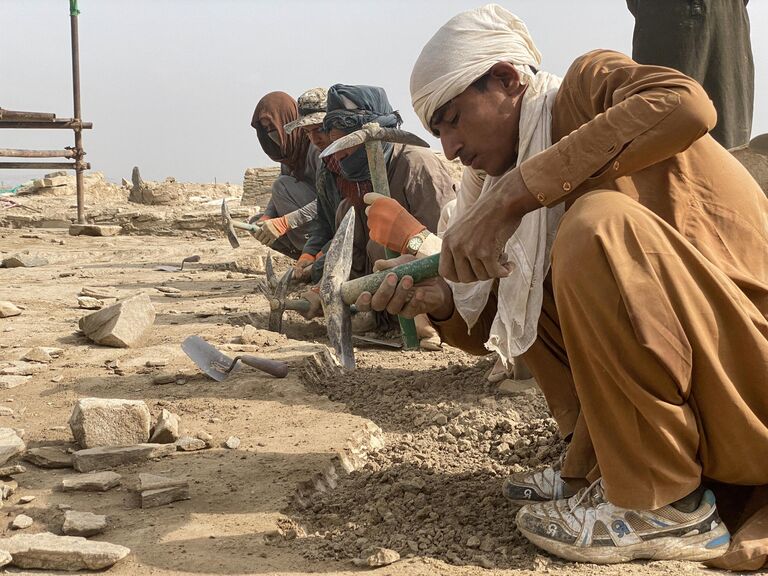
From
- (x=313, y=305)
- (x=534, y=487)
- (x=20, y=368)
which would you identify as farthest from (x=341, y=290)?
(x=313, y=305)

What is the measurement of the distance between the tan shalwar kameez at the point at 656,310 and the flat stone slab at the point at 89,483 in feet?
5.41

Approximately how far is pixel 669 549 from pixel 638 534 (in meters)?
0.08

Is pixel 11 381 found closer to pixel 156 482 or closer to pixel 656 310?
pixel 156 482

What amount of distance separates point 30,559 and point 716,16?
4170mm

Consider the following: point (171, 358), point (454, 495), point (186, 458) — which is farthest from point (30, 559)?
point (171, 358)

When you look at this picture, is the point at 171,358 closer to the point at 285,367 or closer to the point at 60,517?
the point at 285,367

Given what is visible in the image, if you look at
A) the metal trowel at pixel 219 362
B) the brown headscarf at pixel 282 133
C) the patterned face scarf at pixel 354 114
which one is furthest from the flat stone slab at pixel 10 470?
the brown headscarf at pixel 282 133

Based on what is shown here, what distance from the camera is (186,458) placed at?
10.1 feet

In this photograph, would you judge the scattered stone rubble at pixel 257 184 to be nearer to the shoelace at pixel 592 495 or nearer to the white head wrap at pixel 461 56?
the white head wrap at pixel 461 56

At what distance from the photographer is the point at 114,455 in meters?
3.01

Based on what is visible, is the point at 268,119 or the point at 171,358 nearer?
the point at 171,358

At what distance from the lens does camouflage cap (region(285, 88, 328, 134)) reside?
654 centimetres

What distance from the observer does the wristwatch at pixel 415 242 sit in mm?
3137

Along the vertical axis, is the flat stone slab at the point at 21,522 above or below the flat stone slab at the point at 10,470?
above
